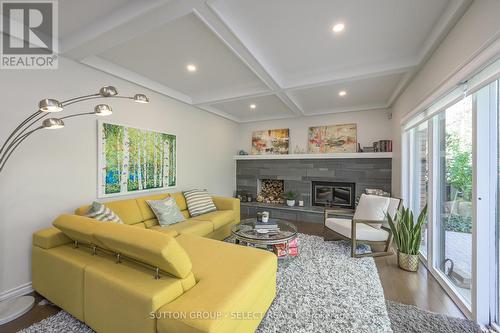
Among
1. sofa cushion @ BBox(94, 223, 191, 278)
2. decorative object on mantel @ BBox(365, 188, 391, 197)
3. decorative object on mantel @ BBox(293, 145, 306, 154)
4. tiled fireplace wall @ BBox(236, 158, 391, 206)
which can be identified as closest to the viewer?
sofa cushion @ BBox(94, 223, 191, 278)

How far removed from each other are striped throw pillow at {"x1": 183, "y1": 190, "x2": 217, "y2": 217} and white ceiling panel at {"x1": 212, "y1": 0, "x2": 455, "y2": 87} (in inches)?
96.6

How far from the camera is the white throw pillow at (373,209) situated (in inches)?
122

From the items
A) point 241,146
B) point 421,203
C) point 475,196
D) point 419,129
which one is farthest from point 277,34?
point 241,146

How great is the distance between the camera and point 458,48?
1.80 metres

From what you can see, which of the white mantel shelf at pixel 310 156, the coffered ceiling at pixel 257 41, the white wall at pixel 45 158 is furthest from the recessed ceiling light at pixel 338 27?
the white mantel shelf at pixel 310 156

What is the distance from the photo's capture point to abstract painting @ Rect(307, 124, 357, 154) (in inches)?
189

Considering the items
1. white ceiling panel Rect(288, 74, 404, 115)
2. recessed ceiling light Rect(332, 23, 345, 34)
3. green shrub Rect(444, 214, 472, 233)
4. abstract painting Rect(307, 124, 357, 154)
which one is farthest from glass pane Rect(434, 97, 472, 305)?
abstract painting Rect(307, 124, 357, 154)

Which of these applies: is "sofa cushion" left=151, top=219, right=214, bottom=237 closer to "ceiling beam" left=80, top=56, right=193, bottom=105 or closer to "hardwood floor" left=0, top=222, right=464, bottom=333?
"hardwood floor" left=0, top=222, right=464, bottom=333

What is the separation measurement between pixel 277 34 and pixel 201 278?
2379mm

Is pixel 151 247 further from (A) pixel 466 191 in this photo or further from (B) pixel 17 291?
(A) pixel 466 191

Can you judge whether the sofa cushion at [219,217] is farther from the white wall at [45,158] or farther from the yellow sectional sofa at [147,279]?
the white wall at [45,158]

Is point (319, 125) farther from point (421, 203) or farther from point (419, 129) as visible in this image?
point (421, 203)

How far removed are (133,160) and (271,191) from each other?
11.7 ft

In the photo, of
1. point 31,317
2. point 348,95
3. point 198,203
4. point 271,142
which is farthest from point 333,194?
point 31,317
